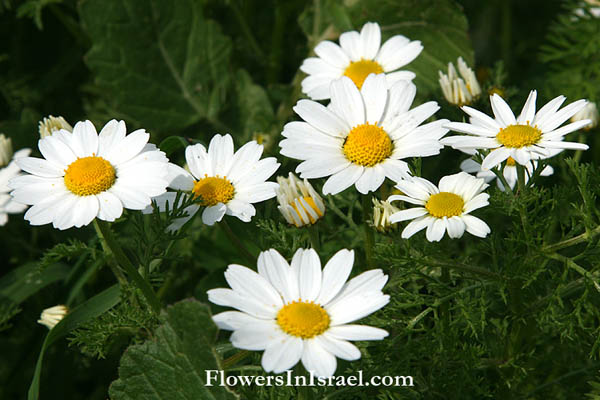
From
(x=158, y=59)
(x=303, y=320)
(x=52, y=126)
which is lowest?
(x=303, y=320)

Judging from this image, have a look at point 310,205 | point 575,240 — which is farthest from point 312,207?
point 575,240

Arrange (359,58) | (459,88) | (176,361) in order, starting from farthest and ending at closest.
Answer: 1. (359,58)
2. (459,88)
3. (176,361)

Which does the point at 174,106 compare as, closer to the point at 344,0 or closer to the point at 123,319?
the point at 344,0

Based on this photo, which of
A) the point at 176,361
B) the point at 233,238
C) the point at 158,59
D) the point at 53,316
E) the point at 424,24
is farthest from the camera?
the point at 158,59

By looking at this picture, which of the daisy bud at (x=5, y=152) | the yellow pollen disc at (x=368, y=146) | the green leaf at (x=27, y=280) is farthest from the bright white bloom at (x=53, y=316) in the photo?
the yellow pollen disc at (x=368, y=146)

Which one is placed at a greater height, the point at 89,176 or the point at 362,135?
the point at 362,135

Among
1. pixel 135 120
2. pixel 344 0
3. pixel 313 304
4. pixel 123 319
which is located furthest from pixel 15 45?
pixel 313 304

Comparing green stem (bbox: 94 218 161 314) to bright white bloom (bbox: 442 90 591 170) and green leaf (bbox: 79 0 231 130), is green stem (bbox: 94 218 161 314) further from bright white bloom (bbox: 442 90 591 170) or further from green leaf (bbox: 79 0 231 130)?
green leaf (bbox: 79 0 231 130)

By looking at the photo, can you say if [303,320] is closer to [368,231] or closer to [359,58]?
[368,231]
